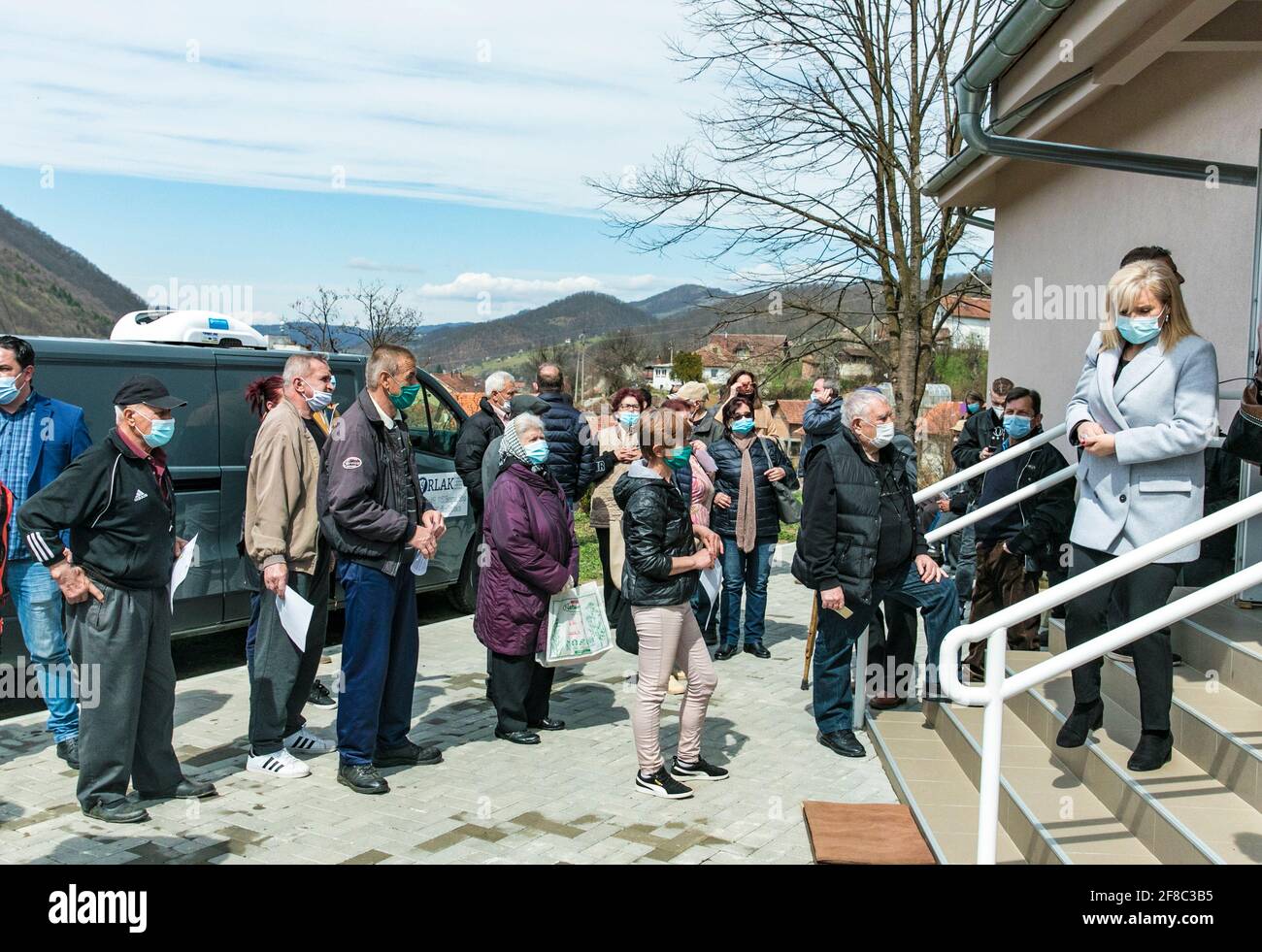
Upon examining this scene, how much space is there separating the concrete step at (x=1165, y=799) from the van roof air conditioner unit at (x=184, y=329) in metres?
6.03

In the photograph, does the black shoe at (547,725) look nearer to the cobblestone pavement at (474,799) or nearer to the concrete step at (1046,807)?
the cobblestone pavement at (474,799)

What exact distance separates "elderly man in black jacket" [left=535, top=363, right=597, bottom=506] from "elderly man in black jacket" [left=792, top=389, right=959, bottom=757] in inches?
81.4

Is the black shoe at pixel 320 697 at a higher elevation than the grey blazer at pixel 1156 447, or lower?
lower

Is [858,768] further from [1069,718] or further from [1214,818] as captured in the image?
[1214,818]

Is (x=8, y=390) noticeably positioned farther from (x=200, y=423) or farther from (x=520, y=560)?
(x=520, y=560)

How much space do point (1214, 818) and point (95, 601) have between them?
4.59m

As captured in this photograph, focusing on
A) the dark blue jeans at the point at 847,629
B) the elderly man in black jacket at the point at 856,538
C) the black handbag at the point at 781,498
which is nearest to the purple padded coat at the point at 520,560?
the elderly man in black jacket at the point at 856,538

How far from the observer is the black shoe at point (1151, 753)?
4.15 meters

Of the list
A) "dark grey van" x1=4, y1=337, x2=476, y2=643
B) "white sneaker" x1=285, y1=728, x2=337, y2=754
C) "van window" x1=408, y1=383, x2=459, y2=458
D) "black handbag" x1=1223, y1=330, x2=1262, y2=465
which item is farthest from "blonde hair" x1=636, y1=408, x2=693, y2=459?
"van window" x1=408, y1=383, x2=459, y2=458

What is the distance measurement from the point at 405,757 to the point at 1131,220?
19.8ft

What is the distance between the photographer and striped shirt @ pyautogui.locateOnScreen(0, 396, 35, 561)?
554cm

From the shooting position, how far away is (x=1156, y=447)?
409 centimetres

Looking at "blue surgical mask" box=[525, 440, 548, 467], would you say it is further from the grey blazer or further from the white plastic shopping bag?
the grey blazer
